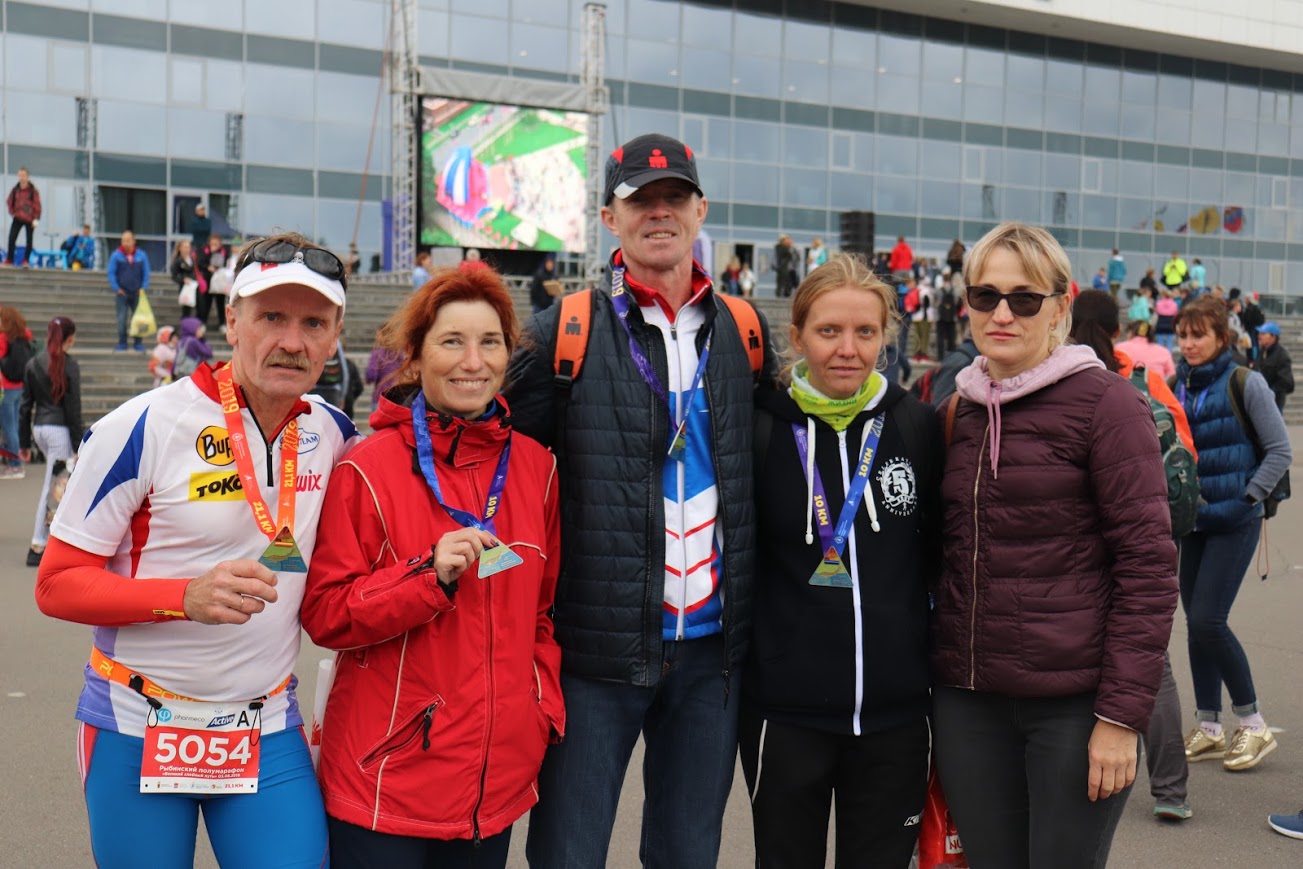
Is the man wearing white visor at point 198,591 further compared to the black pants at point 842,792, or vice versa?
the black pants at point 842,792

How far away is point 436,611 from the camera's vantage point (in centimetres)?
258

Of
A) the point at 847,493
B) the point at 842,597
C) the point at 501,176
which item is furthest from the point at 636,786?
the point at 501,176

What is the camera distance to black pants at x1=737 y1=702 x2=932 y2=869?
10.3 feet

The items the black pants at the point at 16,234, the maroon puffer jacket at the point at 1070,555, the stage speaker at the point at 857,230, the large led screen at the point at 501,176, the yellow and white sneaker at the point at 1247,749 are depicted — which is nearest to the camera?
the maroon puffer jacket at the point at 1070,555

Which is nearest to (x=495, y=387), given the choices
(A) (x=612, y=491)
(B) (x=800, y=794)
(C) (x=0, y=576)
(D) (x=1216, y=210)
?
(A) (x=612, y=491)

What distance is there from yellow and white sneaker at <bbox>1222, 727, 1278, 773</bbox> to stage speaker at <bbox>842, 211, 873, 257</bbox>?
59.0 ft

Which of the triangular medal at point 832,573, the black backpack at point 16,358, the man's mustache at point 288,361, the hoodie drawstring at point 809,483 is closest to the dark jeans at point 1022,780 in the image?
the triangular medal at point 832,573

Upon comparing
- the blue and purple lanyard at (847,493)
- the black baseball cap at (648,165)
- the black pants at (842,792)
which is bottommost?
the black pants at (842,792)

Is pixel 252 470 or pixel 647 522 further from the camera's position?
pixel 647 522

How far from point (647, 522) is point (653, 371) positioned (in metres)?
0.40

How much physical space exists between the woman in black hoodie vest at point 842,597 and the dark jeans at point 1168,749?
208 cm

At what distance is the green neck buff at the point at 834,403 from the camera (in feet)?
10.3

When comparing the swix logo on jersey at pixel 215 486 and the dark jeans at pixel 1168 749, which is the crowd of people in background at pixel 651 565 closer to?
the swix logo on jersey at pixel 215 486

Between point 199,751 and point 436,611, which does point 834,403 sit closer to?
point 436,611
